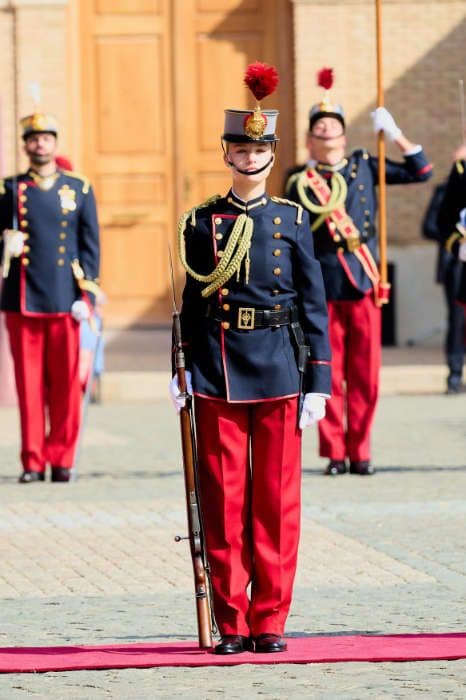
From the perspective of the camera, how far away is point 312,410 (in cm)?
752

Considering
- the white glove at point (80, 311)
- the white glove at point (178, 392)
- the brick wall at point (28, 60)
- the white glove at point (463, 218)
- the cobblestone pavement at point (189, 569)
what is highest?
the brick wall at point (28, 60)

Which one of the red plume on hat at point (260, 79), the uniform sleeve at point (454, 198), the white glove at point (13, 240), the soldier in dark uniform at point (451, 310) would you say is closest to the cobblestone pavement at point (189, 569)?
the white glove at point (13, 240)

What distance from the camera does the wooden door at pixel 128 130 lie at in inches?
829

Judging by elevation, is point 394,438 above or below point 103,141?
below

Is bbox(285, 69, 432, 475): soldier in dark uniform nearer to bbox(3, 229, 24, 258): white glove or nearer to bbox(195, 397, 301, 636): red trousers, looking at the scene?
bbox(3, 229, 24, 258): white glove

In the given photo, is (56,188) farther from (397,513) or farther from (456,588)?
(456,588)

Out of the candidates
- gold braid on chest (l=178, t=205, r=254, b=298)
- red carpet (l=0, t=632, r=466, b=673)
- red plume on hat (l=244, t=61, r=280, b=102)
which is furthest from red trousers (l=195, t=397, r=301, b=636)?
red plume on hat (l=244, t=61, r=280, b=102)

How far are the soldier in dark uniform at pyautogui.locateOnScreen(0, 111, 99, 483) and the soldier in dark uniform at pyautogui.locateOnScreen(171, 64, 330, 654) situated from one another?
4.78 m

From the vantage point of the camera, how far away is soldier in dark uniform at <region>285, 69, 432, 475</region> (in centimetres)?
1209

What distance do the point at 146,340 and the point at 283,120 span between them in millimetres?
2496

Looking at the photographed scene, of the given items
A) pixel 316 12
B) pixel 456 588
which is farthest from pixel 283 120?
pixel 456 588

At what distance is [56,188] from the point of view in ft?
40.8

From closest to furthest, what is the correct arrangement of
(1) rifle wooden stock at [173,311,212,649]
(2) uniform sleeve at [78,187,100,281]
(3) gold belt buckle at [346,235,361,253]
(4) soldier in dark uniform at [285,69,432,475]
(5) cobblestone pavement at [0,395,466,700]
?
(5) cobblestone pavement at [0,395,466,700], (1) rifle wooden stock at [173,311,212,649], (4) soldier in dark uniform at [285,69,432,475], (3) gold belt buckle at [346,235,361,253], (2) uniform sleeve at [78,187,100,281]

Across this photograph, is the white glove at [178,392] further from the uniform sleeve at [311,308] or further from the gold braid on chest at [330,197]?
the gold braid on chest at [330,197]
